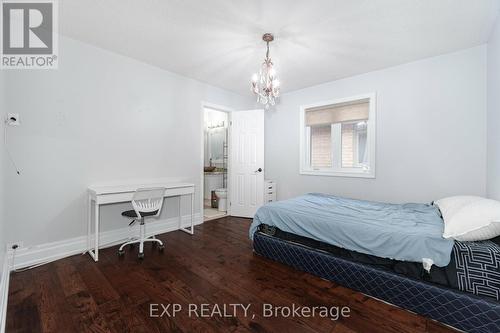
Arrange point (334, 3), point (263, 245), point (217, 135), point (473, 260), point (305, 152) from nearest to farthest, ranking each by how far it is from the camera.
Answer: point (473, 260), point (334, 3), point (263, 245), point (305, 152), point (217, 135)

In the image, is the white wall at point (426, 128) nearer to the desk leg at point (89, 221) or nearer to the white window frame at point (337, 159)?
the white window frame at point (337, 159)

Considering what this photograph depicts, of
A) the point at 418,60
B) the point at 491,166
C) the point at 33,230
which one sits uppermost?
the point at 418,60

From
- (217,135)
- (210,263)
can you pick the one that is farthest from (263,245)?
(217,135)

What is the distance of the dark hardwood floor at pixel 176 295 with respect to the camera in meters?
1.52

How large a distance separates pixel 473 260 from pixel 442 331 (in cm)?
53

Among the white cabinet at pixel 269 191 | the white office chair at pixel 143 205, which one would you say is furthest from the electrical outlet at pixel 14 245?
the white cabinet at pixel 269 191

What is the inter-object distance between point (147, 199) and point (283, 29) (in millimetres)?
2567

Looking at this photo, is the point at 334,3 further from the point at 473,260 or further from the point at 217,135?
the point at 217,135

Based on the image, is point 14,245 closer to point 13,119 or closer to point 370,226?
point 13,119

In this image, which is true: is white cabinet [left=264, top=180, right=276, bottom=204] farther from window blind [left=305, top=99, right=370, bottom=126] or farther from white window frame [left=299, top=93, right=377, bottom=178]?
window blind [left=305, top=99, right=370, bottom=126]

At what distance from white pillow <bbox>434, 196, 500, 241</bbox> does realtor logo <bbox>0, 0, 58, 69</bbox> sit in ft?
13.2

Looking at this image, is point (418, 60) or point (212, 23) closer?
point (212, 23)

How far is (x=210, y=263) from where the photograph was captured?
2434mm

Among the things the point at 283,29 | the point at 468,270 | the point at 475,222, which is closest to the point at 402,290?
the point at 468,270
